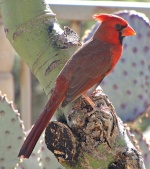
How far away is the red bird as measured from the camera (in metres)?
1.73

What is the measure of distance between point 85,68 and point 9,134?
1.32 feet

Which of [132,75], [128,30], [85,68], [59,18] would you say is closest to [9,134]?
[85,68]

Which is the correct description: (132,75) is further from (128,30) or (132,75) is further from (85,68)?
(85,68)

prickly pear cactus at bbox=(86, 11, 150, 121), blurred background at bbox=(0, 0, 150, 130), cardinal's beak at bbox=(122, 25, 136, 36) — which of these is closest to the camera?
cardinal's beak at bbox=(122, 25, 136, 36)

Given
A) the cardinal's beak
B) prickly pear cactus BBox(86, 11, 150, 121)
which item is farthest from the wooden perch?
prickly pear cactus BBox(86, 11, 150, 121)

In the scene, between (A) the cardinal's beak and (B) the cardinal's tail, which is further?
(A) the cardinal's beak

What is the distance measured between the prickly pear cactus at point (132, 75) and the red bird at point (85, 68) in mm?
526

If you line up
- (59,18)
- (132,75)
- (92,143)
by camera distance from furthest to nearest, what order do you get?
1. (59,18)
2. (132,75)
3. (92,143)

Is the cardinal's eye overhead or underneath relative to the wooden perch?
overhead

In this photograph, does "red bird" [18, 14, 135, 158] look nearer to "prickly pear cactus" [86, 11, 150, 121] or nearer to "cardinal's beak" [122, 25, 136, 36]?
"cardinal's beak" [122, 25, 136, 36]

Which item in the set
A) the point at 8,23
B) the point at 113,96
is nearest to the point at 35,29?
the point at 8,23

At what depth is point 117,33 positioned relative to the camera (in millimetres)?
2105

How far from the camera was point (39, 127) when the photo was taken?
172 centimetres

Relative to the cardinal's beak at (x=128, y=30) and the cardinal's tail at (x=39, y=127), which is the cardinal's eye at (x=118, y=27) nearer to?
the cardinal's beak at (x=128, y=30)
